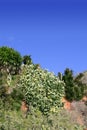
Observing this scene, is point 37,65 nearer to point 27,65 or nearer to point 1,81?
point 27,65

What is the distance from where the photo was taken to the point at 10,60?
5622 cm

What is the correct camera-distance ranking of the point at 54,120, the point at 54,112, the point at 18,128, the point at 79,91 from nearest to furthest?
1. the point at 18,128
2. the point at 54,120
3. the point at 54,112
4. the point at 79,91

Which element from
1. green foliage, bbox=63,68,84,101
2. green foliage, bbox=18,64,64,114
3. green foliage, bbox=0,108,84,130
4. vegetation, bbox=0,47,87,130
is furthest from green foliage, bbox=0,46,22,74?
green foliage, bbox=0,108,84,130

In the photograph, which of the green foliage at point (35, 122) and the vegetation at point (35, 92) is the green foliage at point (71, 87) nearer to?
the vegetation at point (35, 92)

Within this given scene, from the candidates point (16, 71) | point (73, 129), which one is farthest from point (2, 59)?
point (73, 129)

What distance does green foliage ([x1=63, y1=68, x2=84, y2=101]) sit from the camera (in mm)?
56312

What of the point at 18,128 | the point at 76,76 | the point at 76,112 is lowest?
the point at 18,128

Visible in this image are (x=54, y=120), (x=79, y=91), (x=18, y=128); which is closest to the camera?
(x=18, y=128)

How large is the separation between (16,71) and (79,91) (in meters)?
6.88

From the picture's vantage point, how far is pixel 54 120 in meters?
48.5

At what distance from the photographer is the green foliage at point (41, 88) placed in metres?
53.5

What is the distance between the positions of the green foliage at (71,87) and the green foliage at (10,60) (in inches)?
202

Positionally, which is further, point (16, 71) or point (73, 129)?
point (16, 71)

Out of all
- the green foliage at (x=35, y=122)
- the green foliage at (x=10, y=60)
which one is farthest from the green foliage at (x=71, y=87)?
the green foliage at (x=35, y=122)
